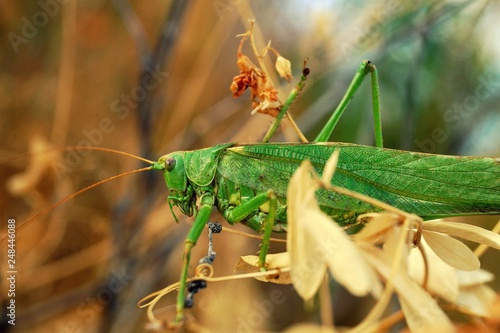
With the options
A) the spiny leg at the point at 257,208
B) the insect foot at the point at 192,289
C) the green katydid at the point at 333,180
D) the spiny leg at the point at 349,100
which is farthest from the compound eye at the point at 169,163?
the insect foot at the point at 192,289

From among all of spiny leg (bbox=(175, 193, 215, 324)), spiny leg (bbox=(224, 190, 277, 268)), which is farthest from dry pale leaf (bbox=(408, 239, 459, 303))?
spiny leg (bbox=(175, 193, 215, 324))

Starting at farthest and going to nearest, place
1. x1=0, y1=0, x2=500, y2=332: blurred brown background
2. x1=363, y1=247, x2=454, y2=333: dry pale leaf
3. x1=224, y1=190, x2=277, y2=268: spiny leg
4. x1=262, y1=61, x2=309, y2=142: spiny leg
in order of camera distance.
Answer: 1. x1=0, y1=0, x2=500, y2=332: blurred brown background
2. x1=262, y1=61, x2=309, y2=142: spiny leg
3. x1=224, y1=190, x2=277, y2=268: spiny leg
4. x1=363, y1=247, x2=454, y2=333: dry pale leaf

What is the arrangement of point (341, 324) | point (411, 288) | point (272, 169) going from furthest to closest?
point (341, 324) < point (272, 169) < point (411, 288)

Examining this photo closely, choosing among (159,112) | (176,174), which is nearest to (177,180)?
(176,174)

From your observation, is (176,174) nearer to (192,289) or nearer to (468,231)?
(192,289)

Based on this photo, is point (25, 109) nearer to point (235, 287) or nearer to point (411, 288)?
point (235, 287)

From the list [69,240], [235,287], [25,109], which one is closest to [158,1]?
[25,109]

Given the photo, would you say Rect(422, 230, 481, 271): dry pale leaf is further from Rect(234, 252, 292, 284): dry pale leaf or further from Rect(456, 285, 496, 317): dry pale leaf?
Rect(234, 252, 292, 284): dry pale leaf
